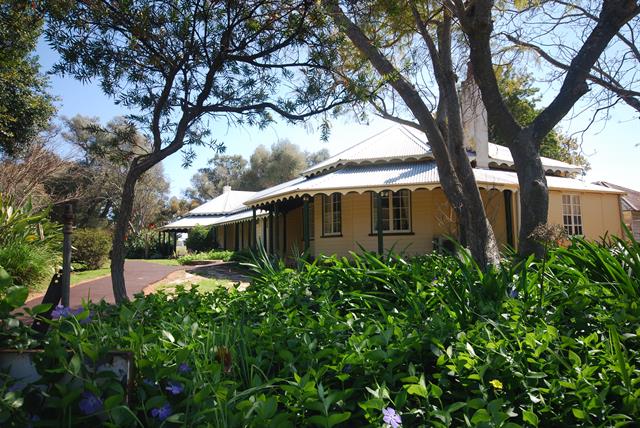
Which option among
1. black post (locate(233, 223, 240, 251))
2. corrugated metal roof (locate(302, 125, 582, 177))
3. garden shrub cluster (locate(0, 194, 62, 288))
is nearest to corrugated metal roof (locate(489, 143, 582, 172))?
Answer: corrugated metal roof (locate(302, 125, 582, 177))

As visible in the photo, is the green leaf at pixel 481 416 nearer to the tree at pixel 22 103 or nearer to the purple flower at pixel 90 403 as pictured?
the purple flower at pixel 90 403

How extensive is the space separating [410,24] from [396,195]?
7.80 m

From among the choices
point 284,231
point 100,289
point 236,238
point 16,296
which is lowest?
point 100,289

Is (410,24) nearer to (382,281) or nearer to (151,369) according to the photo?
(382,281)

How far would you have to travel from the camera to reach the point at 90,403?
1.41m

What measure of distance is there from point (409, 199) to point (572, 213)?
6.62m

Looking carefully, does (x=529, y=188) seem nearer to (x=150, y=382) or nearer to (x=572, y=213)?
(x=150, y=382)

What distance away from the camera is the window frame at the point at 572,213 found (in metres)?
17.8

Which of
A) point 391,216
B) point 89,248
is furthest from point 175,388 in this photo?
point 89,248

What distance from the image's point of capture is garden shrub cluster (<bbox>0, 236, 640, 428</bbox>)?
4.75 feet

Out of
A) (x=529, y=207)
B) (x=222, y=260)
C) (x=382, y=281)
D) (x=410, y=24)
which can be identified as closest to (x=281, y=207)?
(x=222, y=260)

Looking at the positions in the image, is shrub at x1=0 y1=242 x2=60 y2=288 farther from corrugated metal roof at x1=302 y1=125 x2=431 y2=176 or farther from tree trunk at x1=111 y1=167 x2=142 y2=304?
corrugated metal roof at x1=302 y1=125 x2=431 y2=176

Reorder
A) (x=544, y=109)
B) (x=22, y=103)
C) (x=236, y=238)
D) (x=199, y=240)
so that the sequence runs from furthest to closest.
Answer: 1. (x=199, y=240)
2. (x=236, y=238)
3. (x=22, y=103)
4. (x=544, y=109)

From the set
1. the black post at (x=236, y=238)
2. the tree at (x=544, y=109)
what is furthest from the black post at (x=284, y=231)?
the tree at (x=544, y=109)
